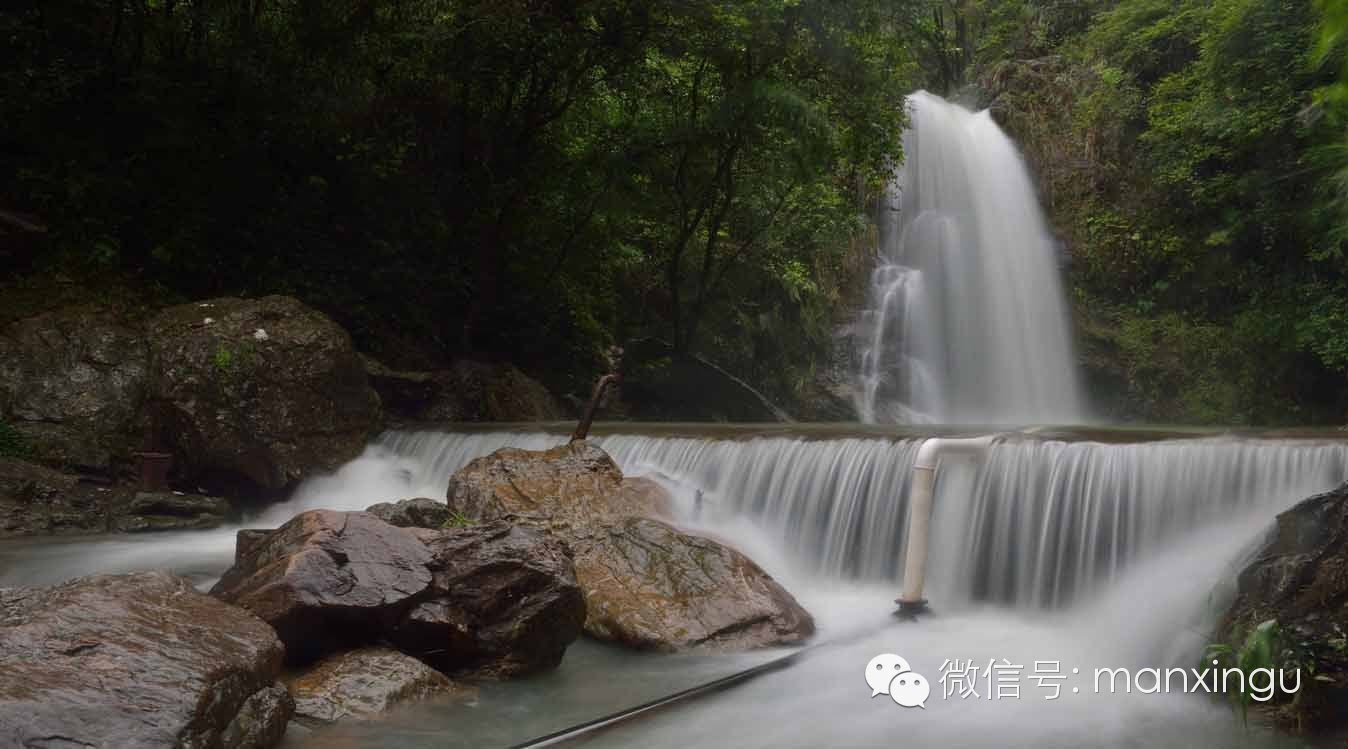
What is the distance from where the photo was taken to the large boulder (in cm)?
616

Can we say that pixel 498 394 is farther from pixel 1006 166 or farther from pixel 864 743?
pixel 1006 166

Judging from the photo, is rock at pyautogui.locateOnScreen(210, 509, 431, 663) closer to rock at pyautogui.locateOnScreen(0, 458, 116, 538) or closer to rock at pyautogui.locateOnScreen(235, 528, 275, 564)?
rock at pyautogui.locateOnScreen(235, 528, 275, 564)

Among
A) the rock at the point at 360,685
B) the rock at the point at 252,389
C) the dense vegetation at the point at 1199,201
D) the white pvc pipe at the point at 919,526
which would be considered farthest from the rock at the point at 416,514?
the dense vegetation at the point at 1199,201

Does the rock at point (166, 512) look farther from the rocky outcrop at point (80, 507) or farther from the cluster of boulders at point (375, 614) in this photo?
the cluster of boulders at point (375, 614)

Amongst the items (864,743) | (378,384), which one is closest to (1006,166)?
(378,384)

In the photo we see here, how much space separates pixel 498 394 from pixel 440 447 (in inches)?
106

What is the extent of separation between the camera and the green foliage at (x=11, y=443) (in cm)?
977

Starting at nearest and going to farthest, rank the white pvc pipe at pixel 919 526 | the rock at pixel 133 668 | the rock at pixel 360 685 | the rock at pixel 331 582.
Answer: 1. the rock at pixel 133 668
2. the rock at pixel 360 685
3. the rock at pixel 331 582
4. the white pvc pipe at pixel 919 526

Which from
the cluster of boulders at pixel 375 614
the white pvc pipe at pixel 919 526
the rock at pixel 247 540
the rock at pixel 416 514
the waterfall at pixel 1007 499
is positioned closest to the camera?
the cluster of boulders at pixel 375 614

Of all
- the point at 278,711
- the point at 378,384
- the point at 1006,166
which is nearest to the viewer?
the point at 278,711

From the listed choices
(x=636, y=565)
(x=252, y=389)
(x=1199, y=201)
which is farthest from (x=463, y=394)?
(x=1199, y=201)

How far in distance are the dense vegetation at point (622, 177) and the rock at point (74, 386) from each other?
125 cm

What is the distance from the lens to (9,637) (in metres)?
3.80

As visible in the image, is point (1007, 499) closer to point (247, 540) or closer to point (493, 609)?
point (493, 609)
